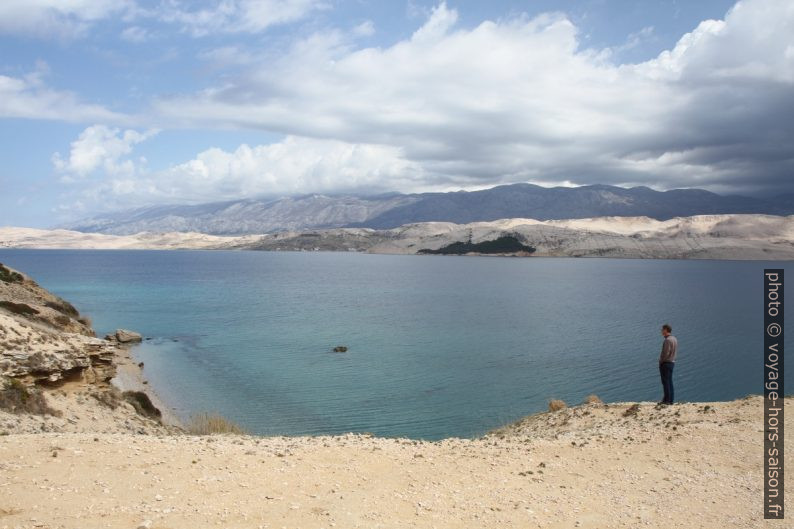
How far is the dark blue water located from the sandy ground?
1231 cm

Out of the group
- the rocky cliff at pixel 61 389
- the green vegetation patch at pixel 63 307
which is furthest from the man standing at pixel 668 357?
the green vegetation patch at pixel 63 307

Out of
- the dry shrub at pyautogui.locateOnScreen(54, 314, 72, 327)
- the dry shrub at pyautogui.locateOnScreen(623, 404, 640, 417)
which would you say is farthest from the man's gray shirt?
the dry shrub at pyautogui.locateOnScreen(54, 314, 72, 327)

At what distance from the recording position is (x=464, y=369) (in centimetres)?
3944

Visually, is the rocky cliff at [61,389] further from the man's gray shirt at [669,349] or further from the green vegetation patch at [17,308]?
the man's gray shirt at [669,349]

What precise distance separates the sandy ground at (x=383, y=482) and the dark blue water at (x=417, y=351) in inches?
485

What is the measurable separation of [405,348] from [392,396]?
581 inches

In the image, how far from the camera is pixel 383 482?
1178 cm

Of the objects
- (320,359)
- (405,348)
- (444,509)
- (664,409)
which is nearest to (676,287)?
(405,348)

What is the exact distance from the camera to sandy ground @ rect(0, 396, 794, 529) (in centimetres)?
980

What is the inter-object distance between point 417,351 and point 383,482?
3410 cm

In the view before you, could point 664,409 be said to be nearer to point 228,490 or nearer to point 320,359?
point 228,490

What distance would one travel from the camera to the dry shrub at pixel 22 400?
60.3ft

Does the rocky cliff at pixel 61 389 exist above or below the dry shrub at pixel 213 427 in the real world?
above

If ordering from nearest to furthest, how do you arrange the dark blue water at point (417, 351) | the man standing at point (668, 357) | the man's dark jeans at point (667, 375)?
the man standing at point (668, 357)
the man's dark jeans at point (667, 375)
the dark blue water at point (417, 351)
